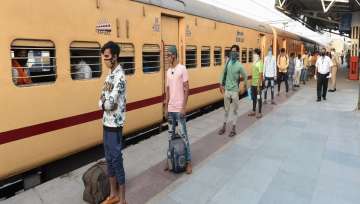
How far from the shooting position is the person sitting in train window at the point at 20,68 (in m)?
4.32

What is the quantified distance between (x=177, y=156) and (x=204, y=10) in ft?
18.5

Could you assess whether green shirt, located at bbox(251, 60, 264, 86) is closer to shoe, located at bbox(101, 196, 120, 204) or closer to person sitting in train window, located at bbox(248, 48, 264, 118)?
person sitting in train window, located at bbox(248, 48, 264, 118)

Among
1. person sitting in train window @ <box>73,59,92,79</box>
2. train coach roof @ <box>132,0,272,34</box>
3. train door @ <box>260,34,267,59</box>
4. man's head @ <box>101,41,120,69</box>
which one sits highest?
train coach roof @ <box>132,0,272,34</box>

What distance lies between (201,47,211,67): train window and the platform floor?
1.93 m

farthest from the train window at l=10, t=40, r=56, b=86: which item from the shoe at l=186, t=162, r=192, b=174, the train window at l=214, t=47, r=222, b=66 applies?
the train window at l=214, t=47, r=222, b=66

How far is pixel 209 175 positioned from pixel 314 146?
261 centimetres

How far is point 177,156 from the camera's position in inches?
204

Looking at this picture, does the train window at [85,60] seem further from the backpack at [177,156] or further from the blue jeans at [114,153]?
the backpack at [177,156]

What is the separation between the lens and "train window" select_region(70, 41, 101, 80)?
521cm

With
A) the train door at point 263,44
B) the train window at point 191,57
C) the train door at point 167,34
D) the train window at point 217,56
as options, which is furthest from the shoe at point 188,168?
the train door at point 263,44

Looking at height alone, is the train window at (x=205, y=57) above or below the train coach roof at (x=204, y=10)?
below

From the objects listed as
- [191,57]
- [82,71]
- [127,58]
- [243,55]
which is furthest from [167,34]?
[243,55]

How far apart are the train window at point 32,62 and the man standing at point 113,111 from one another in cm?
119

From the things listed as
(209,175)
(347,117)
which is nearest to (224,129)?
(209,175)
